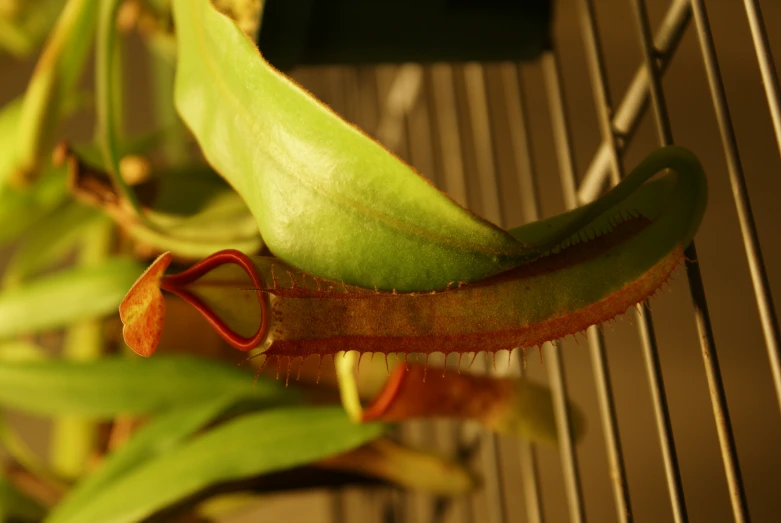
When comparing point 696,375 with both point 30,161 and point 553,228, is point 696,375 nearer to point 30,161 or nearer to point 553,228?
point 553,228

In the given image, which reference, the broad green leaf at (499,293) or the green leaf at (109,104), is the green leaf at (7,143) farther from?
the broad green leaf at (499,293)

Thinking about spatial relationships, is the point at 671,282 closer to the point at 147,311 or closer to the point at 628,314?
the point at 628,314

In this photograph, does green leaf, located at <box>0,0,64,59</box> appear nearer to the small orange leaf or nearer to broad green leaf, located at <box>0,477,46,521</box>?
broad green leaf, located at <box>0,477,46,521</box>

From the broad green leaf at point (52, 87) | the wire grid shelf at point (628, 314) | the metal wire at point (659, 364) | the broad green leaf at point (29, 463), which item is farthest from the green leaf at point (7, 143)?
the metal wire at point (659, 364)

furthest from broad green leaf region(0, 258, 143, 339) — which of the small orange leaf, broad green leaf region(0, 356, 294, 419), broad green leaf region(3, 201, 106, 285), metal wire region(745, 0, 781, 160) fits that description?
metal wire region(745, 0, 781, 160)

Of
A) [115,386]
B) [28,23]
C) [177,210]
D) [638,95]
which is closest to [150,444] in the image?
[115,386]
